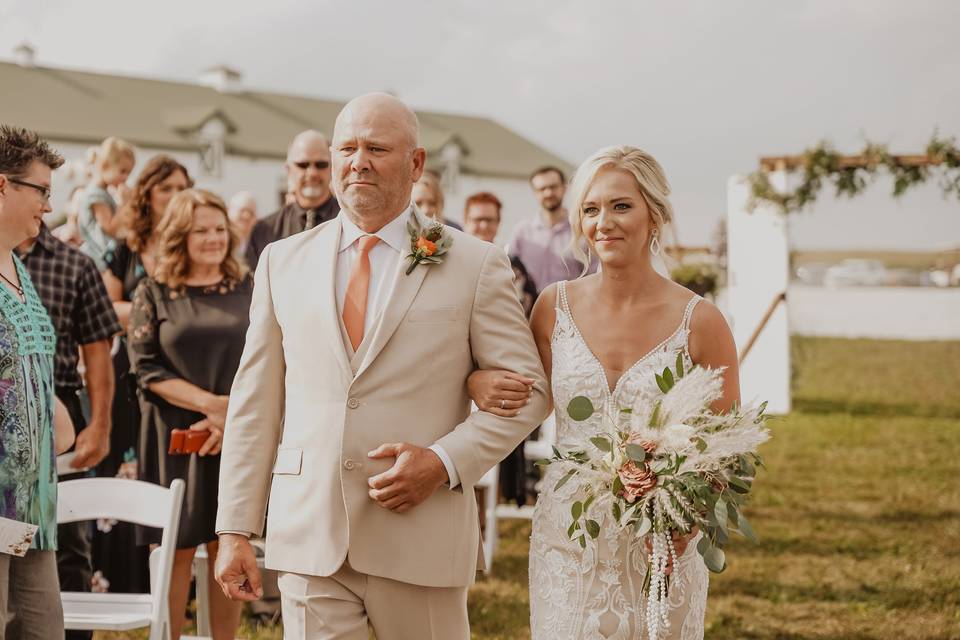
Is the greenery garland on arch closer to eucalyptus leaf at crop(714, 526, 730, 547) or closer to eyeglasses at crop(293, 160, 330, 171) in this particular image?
eyeglasses at crop(293, 160, 330, 171)

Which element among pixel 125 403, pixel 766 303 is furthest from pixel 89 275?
pixel 766 303

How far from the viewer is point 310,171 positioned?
614 centimetres

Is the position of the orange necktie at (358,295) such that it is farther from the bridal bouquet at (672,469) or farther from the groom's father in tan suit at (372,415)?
the bridal bouquet at (672,469)

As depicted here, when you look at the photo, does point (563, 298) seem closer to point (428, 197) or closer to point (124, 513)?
point (124, 513)

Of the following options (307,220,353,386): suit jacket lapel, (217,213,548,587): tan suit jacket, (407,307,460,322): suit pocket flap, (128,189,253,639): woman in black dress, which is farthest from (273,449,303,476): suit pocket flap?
(128,189,253,639): woman in black dress

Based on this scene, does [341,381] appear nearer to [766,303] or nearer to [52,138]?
[766,303]

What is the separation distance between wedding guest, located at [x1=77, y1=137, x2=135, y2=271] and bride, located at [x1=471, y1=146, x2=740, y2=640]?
13.2 feet

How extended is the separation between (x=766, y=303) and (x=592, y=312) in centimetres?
1163

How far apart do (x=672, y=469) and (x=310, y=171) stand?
144 inches

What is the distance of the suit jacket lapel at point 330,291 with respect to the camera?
3.12 meters

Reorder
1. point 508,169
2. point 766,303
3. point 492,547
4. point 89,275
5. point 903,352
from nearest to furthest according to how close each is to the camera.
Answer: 1. point 89,275
2. point 492,547
3. point 766,303
4. point 903,352
5. point 508,169

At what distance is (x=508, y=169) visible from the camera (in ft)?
180

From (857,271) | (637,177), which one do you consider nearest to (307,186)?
(637,177)

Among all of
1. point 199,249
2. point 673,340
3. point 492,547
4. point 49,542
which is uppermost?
point 199,249
